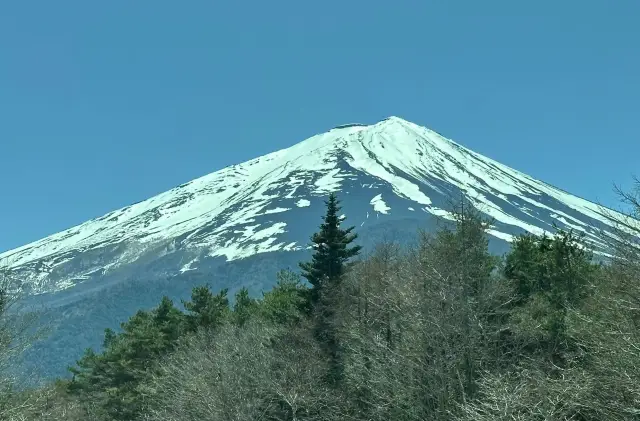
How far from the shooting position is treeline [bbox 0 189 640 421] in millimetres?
17906

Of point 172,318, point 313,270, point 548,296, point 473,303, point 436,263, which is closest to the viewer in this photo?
point 473,303

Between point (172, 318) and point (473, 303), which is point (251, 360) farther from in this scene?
point (172, 318)

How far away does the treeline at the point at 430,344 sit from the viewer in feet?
58.7

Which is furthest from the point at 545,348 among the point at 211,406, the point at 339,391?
the point at 211,406

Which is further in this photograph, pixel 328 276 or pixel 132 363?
pixel 132 363

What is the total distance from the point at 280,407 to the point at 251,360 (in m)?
2.34

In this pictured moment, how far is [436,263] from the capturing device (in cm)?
2486

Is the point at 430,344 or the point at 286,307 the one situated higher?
the point at 286,307

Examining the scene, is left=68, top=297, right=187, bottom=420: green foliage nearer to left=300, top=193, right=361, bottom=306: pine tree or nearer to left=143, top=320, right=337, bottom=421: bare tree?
left=143, top=320, right=337, bottom=421: bare tree

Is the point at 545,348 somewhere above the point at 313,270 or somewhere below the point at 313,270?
below

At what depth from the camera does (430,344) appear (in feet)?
76.9

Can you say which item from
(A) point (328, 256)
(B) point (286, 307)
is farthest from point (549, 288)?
(B) point (286, 307)

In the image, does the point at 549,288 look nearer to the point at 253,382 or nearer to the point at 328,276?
the point at 328,276

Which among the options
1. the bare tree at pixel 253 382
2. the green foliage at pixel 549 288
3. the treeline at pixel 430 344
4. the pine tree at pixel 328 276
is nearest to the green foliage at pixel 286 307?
the treeline at pixel 430 344
